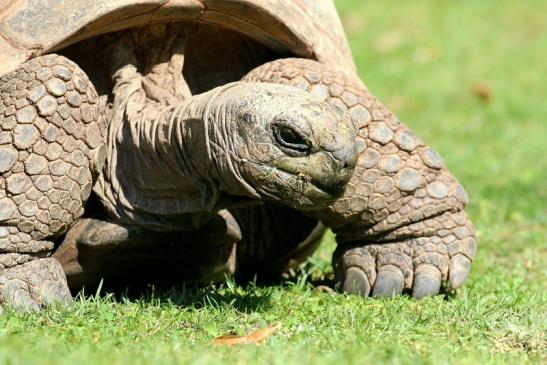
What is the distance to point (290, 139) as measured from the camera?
371 cm

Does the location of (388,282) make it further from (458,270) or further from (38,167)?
(38,167)

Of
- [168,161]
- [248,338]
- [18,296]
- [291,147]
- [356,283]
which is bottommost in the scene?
[18,296]

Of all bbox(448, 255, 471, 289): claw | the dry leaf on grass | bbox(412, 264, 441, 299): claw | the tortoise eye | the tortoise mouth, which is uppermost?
the tortoise eye

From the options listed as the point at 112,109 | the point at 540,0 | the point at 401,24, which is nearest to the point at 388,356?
the point at 112,109

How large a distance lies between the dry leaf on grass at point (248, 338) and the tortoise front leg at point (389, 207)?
1007mm

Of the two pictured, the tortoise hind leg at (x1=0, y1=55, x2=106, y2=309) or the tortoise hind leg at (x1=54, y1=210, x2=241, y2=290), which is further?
the tortoise hind leg at (x1=54, y1=210, x2=241, y2=290)

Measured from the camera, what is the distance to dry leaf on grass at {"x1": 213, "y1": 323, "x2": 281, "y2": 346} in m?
3.55

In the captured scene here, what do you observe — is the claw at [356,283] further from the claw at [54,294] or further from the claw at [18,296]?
the claw at [18,296]

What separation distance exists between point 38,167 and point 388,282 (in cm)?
153

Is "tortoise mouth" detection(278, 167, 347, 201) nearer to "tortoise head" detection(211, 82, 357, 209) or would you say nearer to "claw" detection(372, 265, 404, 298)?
"tortoise head" detection(211, 82, 357, 209)

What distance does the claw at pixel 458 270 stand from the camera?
466cm

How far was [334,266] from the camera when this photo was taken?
16.2 feet

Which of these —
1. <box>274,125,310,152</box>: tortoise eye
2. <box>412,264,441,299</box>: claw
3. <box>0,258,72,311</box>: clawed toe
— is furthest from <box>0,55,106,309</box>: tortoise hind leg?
<box>412,264,441,299</box>: claw

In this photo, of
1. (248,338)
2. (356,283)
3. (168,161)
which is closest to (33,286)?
(168,161)
